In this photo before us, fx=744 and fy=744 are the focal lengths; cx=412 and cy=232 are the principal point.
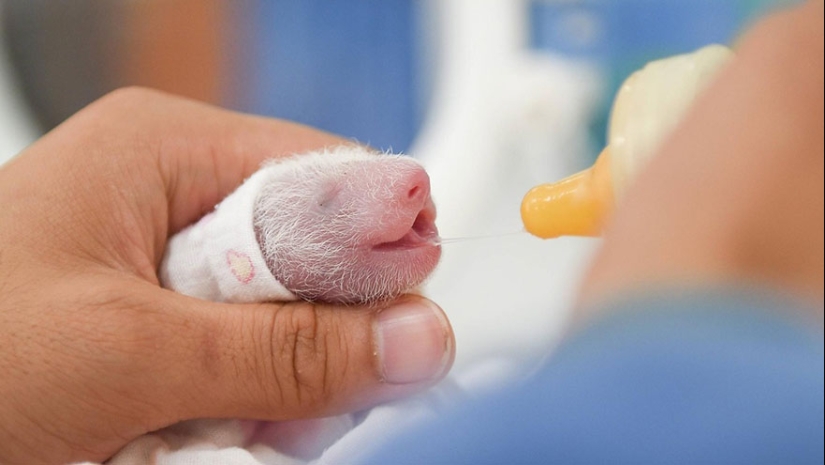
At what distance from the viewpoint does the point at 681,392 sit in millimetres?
226

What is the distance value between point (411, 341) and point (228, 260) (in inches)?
5.6

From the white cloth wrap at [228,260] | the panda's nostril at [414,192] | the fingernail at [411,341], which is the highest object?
the panda's nostril at [414,192]

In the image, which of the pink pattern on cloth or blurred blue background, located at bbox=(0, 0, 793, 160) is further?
blurred blue background, located at bbox=(0, 0, 793, 160)

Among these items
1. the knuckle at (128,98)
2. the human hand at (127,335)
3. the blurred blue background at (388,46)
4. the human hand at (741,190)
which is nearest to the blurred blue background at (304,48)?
the blurred blue background at (388,46)

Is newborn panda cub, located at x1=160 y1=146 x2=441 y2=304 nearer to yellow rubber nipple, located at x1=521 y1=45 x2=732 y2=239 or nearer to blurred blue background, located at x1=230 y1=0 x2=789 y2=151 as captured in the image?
yellow rubber nipple, located at x1=521 y1=45 x2=732 y2=239

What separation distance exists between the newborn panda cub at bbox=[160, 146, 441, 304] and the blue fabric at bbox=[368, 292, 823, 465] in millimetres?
255

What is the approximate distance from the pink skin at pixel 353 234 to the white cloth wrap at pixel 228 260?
1cm

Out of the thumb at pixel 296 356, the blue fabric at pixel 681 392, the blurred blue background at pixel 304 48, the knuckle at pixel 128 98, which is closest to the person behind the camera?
the blue fabric at pixel 681 392

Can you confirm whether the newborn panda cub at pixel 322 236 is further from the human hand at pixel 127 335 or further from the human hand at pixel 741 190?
the human hand at pixel 741 190

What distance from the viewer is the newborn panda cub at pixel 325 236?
0.49 m

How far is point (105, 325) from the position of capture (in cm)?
49

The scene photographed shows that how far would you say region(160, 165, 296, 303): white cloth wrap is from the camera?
1.68ft

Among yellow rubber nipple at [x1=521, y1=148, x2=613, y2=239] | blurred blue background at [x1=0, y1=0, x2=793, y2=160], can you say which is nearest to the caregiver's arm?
yellow rubber nipple at [x1=521, y1=148, x2=613, y2=239]

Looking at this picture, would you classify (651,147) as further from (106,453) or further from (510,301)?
(510,301)
